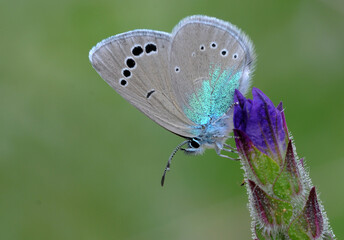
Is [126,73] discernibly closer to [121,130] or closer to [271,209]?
[271,209]

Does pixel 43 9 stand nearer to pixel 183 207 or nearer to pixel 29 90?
pixel 29 90

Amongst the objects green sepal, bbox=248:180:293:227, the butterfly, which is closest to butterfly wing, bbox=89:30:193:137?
the butterfly

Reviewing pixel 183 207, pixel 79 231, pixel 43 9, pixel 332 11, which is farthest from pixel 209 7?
pixel 79 231

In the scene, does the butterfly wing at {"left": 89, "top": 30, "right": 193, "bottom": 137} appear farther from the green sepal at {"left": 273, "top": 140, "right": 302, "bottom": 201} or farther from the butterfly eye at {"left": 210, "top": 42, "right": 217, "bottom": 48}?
the green sepal at {"left": 273, "top": 140, "right": 302, "bottom": 201}

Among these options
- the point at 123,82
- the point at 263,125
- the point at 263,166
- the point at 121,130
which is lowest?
the point at 263,166

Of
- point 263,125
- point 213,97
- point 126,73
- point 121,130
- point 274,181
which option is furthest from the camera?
point 121,130

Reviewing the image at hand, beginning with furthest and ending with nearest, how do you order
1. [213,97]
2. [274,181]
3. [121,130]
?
[121,130]
[213,97]
[274,181]

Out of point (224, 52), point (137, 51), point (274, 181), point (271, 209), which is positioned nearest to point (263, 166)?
point (274, 181)
